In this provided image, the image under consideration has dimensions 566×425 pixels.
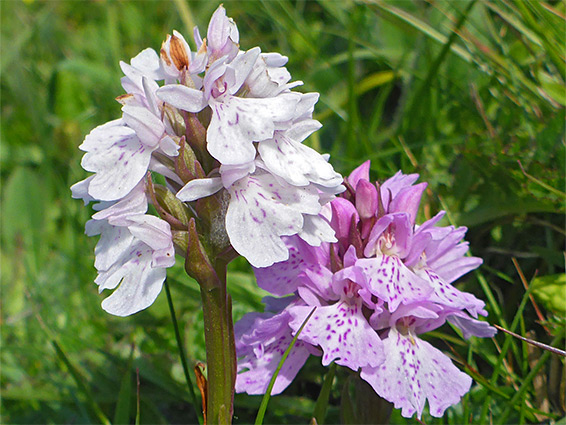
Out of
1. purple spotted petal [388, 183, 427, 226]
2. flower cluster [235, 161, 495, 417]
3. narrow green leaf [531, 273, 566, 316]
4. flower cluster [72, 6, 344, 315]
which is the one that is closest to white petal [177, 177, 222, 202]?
flower cluster [72, 6, 344, 315]

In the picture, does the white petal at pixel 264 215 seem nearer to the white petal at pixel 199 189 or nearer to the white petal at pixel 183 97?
the white petal at pixel 199 189

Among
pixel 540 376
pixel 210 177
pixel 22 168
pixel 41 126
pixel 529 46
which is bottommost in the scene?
pixel 22 168

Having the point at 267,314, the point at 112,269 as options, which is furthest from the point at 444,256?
the point at 112,269

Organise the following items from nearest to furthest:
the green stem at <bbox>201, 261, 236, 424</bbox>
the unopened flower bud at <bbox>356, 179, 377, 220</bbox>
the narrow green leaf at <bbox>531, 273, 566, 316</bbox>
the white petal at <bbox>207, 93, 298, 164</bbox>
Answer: the white petal at <bbox>207, 93, 298, 164</bbox> < the green stem at <bbox>201, 261, 236, 424</bbox> < the unopened flower bud at <bbox>356, 179, 377, 220</bbox> < the narrow green leaf at <bbox>531, 273, 566, 316</bbox>

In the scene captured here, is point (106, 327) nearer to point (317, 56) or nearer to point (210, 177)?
point (210, 177)

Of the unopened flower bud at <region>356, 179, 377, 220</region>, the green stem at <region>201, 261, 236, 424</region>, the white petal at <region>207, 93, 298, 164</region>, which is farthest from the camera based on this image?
the unopened flower bud at <region>356, 179, 377, 220</region>

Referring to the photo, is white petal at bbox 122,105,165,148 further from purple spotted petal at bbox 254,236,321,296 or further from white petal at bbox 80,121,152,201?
purple spotted petal at bbox 254,236,321,296

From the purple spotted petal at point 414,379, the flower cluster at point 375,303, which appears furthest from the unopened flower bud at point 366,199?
the purple spotted petal at point 414,379
